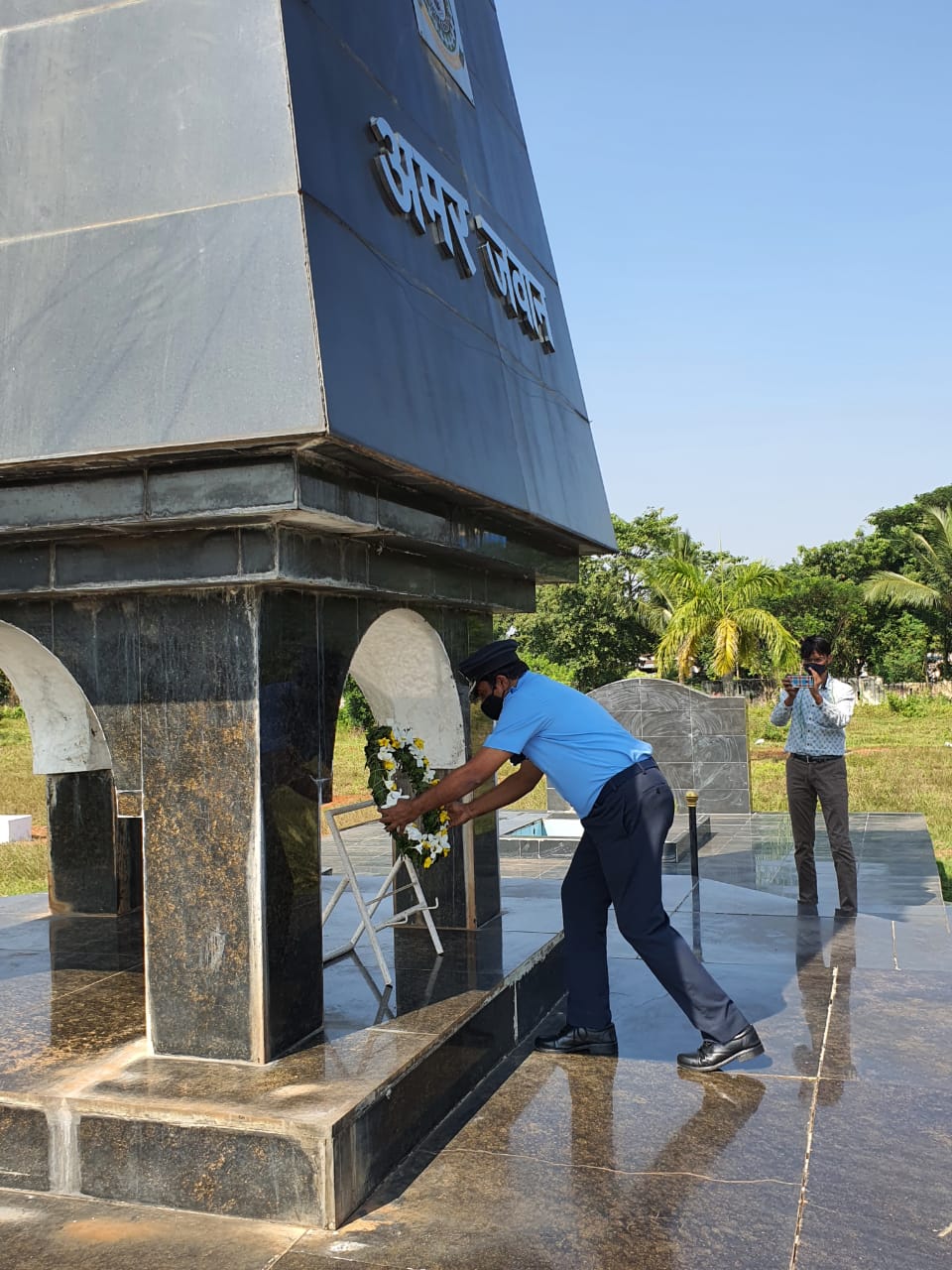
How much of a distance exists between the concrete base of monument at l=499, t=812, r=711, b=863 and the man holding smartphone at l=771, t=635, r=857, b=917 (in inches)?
116

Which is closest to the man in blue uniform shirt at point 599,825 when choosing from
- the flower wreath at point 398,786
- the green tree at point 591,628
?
the flower wreath at point 398,786

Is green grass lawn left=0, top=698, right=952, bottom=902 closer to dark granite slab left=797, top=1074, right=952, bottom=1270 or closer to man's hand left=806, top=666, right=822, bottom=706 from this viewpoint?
man's hand left=806, top=666, right=822, bottom=706

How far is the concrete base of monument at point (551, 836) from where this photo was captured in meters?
12.5

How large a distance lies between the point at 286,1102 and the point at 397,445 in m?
2.25

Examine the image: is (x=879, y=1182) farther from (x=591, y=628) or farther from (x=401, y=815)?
(x=591, y=628)

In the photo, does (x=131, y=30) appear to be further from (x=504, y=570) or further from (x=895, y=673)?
(x=895, y=673)

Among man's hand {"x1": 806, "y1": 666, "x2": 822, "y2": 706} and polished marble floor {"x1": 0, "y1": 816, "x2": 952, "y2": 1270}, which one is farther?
man's hand {"x1": 806, "y1": 666, "x2": 822, "y2": 706}

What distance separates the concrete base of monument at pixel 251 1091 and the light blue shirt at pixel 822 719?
11.2 feet

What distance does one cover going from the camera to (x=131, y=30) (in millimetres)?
4148

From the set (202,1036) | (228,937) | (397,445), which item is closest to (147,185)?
(397,445)

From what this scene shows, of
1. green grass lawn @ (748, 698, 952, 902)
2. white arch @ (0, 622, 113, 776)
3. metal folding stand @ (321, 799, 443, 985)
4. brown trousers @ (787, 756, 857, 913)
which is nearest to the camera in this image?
metal folding stand @ (321, 799, 443, 985)

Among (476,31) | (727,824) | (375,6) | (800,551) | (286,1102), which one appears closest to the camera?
(286,1102)

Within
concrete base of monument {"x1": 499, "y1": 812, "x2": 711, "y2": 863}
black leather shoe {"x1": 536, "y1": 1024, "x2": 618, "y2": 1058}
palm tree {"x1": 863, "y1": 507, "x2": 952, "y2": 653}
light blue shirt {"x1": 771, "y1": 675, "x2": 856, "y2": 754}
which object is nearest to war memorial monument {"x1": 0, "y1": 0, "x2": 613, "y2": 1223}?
black leather shoe {"x1": 536, "y1": 1024, "x2": 618, "y2": 1058}

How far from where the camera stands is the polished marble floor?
→ 3.49 m
